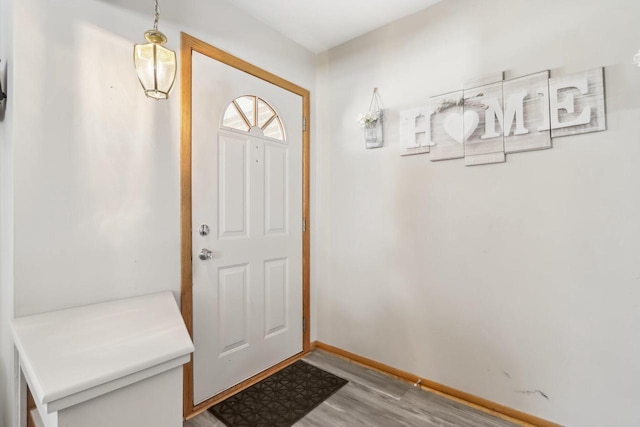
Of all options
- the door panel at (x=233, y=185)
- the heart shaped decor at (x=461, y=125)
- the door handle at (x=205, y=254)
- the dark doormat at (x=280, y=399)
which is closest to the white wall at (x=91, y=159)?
the door handle at (x=205, y=254)

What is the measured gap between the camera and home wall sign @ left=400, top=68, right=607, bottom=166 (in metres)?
1.50

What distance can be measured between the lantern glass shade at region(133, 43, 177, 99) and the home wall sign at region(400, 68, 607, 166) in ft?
4.91

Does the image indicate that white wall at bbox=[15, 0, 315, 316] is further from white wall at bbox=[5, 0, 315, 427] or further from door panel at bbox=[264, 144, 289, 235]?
door panel at bbox=[264, 144, 289, 235]

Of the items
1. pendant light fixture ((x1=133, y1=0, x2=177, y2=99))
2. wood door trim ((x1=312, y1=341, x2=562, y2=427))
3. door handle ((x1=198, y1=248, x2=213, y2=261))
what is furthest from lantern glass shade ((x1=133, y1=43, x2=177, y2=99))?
wood door trim ((x1=312, y1=341, x2=562, y2=427))

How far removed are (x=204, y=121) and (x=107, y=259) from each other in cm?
92

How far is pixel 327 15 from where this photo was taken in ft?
6.89

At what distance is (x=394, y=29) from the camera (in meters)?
2.17

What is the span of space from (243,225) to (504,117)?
1.73 m

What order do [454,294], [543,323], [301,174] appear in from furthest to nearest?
[301,174] → [454,294] → [543,323]

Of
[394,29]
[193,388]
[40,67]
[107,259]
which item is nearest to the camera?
[40,67]

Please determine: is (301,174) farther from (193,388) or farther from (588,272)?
(588,272)

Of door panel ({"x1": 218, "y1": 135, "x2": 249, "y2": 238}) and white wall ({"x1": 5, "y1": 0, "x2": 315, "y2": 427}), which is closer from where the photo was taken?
white wall ({"x1": 5, "y1": 0, "x2": 315, "y2": 427})

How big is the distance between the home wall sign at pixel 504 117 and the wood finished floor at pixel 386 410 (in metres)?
1.48

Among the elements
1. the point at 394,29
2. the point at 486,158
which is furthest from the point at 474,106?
the point at 394,29
